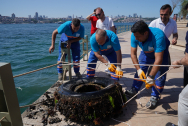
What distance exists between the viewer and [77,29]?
4.13 m

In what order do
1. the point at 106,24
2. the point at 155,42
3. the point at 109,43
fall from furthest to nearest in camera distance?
the point at 106,24 < the point at 109,43 < the point at 155,42

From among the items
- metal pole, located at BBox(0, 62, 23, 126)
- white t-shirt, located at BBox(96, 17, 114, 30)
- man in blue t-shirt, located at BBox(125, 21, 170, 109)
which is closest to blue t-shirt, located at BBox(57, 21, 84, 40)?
white t-shirt, located at BBox(96, 17, 114, 30)

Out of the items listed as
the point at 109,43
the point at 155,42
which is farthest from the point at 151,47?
the point at 109,43

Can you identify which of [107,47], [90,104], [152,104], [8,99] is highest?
[107,47]

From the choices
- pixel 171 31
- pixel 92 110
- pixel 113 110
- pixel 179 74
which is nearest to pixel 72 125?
pixel 92 110

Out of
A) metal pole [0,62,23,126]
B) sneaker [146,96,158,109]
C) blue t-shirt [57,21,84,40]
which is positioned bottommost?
sneaker [146,96,158,109]

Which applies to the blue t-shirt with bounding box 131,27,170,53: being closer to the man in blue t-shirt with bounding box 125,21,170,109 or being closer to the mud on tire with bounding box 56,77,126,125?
the man in blue t-shirt with bounding box 125,21,170,109

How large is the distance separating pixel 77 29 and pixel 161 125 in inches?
119

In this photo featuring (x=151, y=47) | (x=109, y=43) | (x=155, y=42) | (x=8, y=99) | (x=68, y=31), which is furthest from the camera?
(x=68, y=31)

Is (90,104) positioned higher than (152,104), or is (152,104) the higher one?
(90,104)

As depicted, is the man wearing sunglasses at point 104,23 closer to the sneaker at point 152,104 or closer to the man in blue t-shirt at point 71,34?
the man in blue t-shirt at point 71,34

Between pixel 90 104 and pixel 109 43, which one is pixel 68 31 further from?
pixel 90 104

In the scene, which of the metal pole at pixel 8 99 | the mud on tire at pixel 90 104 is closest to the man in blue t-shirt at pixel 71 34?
the mud on tire at pixel 90 104

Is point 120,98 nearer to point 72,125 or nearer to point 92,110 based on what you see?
point 92,110
